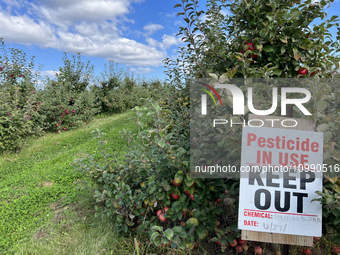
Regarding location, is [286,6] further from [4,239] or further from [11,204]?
[11,204]

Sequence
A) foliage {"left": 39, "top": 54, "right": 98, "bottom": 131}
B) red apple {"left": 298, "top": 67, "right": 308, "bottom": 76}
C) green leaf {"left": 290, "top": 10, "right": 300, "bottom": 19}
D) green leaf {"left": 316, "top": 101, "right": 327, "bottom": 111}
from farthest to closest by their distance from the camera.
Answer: foliage {"left": 39, "top": 54, "right": 98, "bottom": 131} → red apple {"left": 298, "top": 67, "right": 308, "bottom": 76} → green leaf {"left": 290, "top": 10, "right": 300, "bottom": 19} → green leaf {"left": 316, "top": 101, "right": 327, "bottom": 111}

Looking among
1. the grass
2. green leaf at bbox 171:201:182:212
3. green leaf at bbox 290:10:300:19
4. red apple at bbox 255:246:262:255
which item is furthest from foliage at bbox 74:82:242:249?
green leaf at bbox 290:10:300:19

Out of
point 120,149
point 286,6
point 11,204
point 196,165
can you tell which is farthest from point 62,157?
point 286,6

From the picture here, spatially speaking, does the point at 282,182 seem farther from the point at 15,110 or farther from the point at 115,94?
the point at 115,94

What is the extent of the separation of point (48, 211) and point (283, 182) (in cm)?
290

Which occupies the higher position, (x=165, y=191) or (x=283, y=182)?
(x=283, y=182)

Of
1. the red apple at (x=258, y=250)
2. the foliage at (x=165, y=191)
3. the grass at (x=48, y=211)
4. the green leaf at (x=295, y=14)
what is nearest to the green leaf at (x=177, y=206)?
the foliage at (x=165, y=191)

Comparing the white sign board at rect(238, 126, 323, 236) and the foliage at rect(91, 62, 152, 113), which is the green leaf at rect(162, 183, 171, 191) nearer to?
the white sign board at rect(238, 126, 323, 236)

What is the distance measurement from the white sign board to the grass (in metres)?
1.25

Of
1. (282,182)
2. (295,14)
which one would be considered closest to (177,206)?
(282,182)

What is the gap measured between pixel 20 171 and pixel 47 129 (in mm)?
3651

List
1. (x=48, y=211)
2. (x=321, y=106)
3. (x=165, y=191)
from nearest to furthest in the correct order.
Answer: (x=321, y=106) → (x=165, y=191) → (x=48, y=211)

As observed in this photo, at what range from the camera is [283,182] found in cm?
165

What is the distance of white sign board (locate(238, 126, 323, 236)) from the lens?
163 cm
